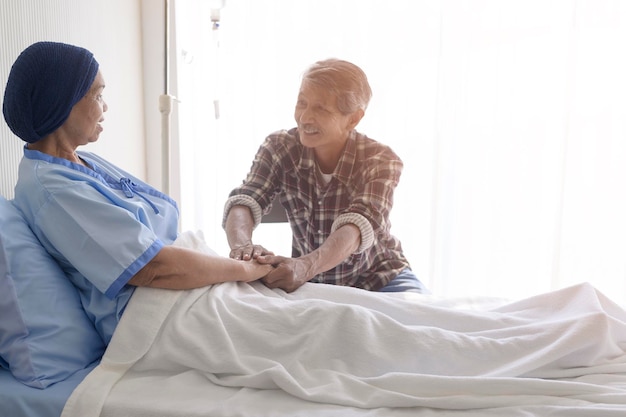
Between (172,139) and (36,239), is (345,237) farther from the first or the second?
(172,139)

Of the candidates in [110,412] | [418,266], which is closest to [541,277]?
[418,266]

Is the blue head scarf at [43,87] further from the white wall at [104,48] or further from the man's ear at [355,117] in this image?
the man's ear at [355,117]

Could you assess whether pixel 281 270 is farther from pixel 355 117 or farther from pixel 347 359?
pixel 355 117

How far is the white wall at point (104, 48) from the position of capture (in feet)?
5.50

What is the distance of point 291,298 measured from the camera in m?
1.57

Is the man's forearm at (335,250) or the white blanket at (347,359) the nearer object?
the white blanket at (347,359)

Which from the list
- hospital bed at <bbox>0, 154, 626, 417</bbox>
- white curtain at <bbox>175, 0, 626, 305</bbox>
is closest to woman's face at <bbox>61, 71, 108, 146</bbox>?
hospital bed at <bbox>0, 154, 626, 417</bbox>

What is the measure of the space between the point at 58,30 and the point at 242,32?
4.32 feet

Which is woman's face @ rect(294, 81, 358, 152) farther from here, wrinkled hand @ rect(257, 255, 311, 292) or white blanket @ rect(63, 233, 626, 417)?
white blanket @ rect(63, 233, 626, 417)

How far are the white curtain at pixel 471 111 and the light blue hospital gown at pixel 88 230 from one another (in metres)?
1.58

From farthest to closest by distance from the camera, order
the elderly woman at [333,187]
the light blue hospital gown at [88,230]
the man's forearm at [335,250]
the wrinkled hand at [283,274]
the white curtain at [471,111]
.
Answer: the white curtain at [471,111]
the elderly woman at [333,187]
the man's forearm at [335,250]
the wrinkled hand at [283,274]
the light blue hospital gown at [88,230]

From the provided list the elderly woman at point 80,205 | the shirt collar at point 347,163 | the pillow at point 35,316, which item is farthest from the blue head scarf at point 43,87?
the shirt collar at point 347,163

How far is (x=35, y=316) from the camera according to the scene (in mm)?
1276

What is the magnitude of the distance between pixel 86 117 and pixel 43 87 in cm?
13
